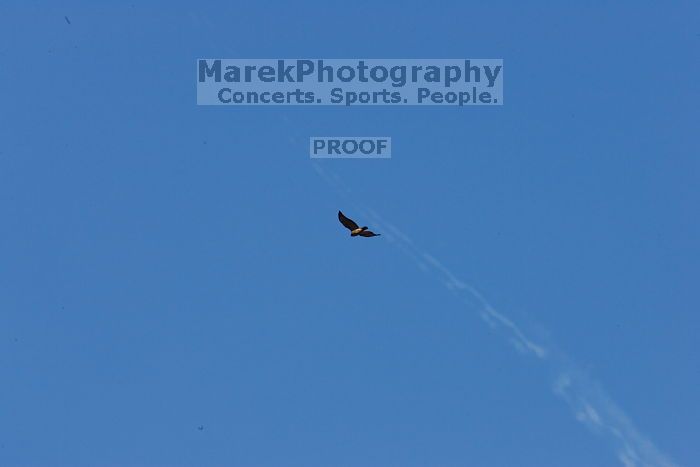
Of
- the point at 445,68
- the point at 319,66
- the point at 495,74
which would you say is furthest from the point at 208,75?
the point at 495,74

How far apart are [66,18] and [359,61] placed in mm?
1601

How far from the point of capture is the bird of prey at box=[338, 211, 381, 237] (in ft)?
13.0

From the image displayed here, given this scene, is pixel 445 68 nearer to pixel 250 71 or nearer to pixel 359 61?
pixel 359 61

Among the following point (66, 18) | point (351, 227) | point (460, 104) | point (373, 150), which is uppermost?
point (66, 18)

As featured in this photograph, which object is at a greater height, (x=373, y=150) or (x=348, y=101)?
(x=348, y=101)

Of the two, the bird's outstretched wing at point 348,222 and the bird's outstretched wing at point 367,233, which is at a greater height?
the bird's outstretched wing at point 348,222

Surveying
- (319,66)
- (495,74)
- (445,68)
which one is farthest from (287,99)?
(495,74)

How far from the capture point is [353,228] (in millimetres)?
3955

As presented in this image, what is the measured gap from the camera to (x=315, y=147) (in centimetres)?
401

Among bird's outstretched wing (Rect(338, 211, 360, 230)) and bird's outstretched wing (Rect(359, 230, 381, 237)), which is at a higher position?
bird's outstretched wing (Rect(338, 211, 360, 230))

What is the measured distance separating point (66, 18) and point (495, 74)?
2.34m

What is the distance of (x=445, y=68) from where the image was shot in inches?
159

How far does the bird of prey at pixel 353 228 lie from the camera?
3.95 metres

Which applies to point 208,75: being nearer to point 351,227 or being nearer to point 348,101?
A: point 348,101
